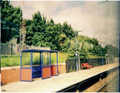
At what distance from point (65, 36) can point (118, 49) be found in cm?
2184

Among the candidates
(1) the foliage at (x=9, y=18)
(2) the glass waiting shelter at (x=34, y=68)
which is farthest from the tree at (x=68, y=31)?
(2) the glass waiting shelter at (x=34, y=68)

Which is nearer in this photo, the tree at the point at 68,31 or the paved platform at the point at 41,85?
the paved platform at the point at 41,85

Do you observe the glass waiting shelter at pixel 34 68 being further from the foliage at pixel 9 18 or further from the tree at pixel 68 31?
the tree at pixel 68 31

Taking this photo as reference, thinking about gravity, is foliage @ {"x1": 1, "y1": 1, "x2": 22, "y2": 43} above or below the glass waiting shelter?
above

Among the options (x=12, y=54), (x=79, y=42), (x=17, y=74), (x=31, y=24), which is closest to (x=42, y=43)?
(x=31, y=24)

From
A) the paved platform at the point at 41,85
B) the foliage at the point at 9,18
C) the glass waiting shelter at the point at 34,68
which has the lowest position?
the paved platform at the point at 41,85

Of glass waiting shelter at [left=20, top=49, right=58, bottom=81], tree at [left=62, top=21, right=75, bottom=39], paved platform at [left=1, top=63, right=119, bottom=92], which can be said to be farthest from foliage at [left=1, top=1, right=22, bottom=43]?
tree at [left=62, top=21, right=75, bottom=39]

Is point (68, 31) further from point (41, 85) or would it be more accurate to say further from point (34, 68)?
point (41, 85)

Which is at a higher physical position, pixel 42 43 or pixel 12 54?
pixel 42 43

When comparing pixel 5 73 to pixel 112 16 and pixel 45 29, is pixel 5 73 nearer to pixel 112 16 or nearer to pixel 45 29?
pixel 112 16

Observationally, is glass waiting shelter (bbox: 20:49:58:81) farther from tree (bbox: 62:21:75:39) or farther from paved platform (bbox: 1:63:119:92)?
tree (bbox: 62:21:75:39)

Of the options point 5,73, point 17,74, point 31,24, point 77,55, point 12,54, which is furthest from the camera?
point 31,24

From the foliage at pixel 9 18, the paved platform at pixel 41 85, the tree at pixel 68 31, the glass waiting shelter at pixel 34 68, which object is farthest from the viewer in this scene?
the tree at pixel 68 31

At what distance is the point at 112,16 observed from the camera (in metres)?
2.80
